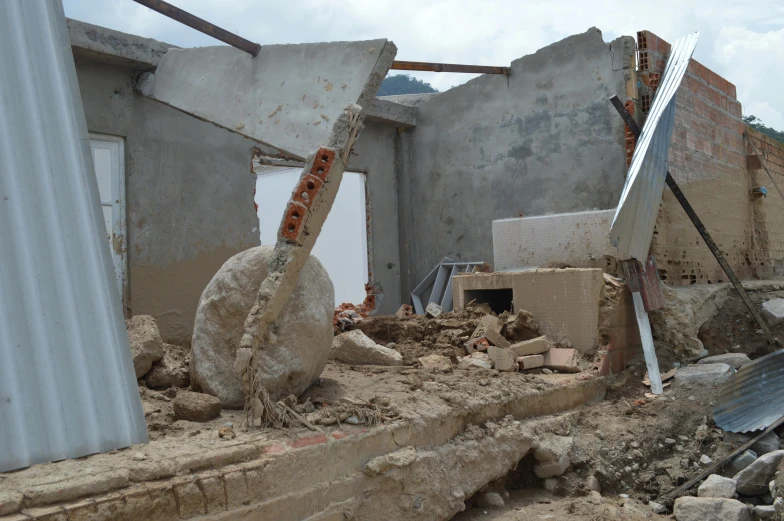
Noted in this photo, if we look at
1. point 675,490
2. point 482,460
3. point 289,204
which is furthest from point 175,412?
point 675,490

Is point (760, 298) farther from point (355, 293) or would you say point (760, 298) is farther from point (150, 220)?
point (355, 293)

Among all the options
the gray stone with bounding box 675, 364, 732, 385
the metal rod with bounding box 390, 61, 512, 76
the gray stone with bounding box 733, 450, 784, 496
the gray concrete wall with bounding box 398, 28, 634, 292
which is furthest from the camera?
the metal rod with bounding box 390, 61, 512, 76

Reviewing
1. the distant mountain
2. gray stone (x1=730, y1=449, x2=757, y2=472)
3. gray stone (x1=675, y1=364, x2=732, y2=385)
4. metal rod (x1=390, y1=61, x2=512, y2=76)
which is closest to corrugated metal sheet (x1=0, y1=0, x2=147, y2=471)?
gray stone (x1=730, y1=449, x2=757, y2=472)

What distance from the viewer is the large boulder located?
4.33 m

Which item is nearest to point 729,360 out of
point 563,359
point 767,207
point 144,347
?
point 563,359

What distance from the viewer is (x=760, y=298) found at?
8.34 metres

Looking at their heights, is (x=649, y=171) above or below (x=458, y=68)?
below

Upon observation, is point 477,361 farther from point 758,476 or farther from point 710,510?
point 758,476

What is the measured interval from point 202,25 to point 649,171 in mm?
4595

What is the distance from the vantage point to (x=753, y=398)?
5.75 m

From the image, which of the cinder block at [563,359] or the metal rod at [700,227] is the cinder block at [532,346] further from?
the metal rod at [700,227]

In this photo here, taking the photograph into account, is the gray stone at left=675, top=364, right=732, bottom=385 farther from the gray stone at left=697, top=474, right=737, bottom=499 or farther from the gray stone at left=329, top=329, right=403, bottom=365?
the gray stone at left=329, top=329, right=403, bottom=365

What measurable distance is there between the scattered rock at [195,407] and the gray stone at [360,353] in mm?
2161

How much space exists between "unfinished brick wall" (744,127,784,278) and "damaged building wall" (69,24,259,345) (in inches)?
283
